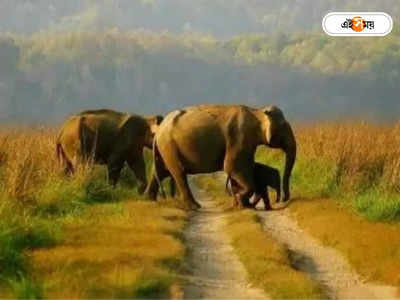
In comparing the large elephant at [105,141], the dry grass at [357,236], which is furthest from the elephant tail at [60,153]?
the dry grass at [357,236]

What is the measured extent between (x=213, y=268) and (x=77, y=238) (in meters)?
1.80

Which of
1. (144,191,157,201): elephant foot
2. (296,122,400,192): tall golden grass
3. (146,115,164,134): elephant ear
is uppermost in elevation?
(146,115,164,134): elephant ear

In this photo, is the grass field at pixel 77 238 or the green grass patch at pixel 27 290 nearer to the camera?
the green grass patch at pixel 27 290

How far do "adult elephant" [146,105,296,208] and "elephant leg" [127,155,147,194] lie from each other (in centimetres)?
202

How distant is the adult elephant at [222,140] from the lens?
15062mm

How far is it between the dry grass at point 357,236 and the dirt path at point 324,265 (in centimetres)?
13

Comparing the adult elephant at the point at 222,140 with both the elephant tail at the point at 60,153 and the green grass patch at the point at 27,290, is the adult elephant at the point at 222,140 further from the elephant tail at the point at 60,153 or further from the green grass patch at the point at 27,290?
the green grass patch at the point at 27,290

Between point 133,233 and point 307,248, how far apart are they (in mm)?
2209

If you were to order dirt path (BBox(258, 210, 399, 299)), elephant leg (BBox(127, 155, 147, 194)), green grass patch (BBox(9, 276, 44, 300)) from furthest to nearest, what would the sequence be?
elephant leg (BBox(127, 155, 147, 194))
dirt path (BBox(258, 210, 399, 299))
green grass patch (BBox(9, 276, 44, 300))

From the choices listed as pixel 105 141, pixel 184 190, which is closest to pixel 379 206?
pixel 184 190

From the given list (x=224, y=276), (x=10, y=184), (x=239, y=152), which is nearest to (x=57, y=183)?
(x=10, y=184)

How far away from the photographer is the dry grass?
32.0 ft

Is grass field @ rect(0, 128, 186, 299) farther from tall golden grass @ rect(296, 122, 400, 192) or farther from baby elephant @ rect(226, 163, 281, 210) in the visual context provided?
tall golden grass @ rect(296, 122, 400, 192)

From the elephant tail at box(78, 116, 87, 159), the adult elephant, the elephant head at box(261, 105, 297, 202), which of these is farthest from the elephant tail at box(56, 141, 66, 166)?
the elephant head at box(261, 105, 297, 202)
